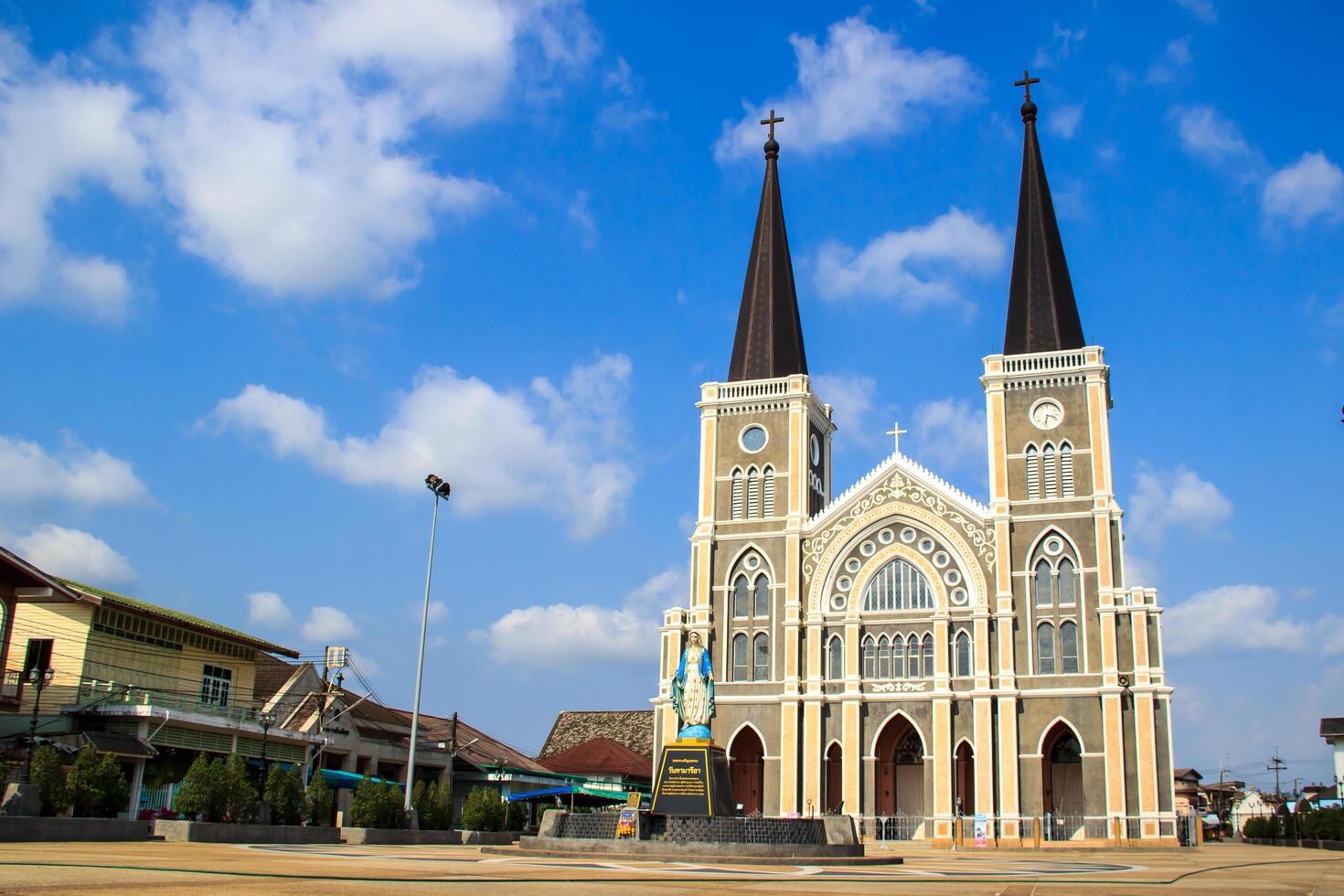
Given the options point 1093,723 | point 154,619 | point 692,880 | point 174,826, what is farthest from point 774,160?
point 692,880

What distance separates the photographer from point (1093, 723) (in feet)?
149

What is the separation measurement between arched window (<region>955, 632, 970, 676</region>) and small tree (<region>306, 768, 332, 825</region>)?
87.8ft

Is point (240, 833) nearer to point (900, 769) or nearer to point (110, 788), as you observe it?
point (110, 788)

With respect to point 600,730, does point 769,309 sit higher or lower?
higher

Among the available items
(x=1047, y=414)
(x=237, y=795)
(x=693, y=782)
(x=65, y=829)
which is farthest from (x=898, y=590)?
(x=65, y=829)

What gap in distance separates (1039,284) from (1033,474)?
898 centimetres

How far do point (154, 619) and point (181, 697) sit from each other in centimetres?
277

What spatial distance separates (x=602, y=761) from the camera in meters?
60.7

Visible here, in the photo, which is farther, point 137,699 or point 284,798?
point 137,699

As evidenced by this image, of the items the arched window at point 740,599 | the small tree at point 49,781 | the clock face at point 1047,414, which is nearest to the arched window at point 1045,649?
the clock face at point 1047,414

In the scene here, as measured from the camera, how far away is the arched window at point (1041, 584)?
157 ft

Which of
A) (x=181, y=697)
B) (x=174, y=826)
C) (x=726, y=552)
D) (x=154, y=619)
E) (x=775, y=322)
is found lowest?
(x=174, y=826)

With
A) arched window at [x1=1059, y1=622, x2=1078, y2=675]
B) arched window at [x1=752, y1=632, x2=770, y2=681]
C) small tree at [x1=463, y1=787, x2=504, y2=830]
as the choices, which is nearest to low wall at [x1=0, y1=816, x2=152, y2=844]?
small tree at [x1=463, y1=787, x2=504, y2=830]

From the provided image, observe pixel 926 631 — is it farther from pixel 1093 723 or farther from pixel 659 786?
pixel 659 786
